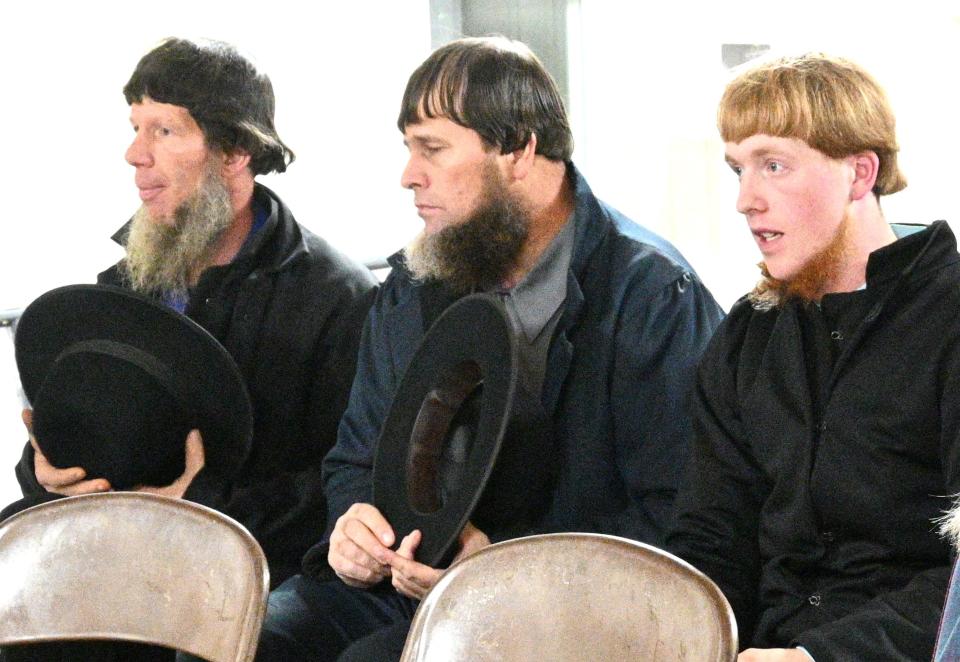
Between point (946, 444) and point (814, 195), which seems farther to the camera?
point (814, 195)

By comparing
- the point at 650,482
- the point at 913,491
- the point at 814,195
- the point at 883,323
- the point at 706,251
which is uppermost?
the point at 814,195

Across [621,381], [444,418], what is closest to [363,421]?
[444,418]

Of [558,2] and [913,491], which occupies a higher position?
[558,2]

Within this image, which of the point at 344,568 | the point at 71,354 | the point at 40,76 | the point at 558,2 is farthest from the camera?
the point at 558,2

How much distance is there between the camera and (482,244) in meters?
2.62

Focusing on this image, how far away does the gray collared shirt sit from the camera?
2.55 meters

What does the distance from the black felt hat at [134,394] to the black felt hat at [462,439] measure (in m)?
0.50

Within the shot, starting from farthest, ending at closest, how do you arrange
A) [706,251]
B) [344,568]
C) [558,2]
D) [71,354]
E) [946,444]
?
[706,251] < [558,2] < [71,354] < [344,568] < [946,444]

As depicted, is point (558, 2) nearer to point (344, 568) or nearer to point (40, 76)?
point (40, 76)

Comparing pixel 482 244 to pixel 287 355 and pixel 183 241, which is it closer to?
pixel 287 355

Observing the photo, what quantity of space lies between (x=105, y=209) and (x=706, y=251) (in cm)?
256

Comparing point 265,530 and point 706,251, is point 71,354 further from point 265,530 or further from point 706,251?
point 706,251

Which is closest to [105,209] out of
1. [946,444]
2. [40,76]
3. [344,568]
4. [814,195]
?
[40,76]

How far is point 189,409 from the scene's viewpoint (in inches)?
112
